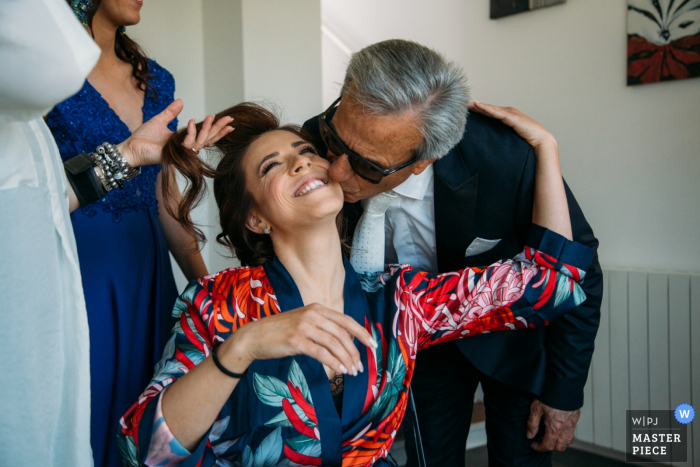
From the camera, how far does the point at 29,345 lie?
801 mm

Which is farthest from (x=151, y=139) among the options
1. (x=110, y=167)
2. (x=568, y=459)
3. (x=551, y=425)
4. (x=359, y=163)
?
(x=568, y=459)

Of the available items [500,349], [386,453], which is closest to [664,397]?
[500,349]

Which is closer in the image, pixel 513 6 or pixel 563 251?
pixel 563 251

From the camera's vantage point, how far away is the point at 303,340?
0.98 m

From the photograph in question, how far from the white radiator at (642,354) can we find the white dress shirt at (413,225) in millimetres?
1447

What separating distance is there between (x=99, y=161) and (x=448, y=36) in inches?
111

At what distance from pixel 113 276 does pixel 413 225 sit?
0.95 m

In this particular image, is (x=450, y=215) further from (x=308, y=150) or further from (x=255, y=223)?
(x=255, y=223)

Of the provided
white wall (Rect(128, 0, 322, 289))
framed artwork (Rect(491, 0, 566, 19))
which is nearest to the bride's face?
white wall (Rect(128, 0, 322, 289))

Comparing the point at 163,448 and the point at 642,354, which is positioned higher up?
the point at 163,448

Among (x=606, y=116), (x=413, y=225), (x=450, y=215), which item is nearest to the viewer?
(x=450, y=215)

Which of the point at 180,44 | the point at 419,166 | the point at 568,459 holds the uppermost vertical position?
the point at 180,44

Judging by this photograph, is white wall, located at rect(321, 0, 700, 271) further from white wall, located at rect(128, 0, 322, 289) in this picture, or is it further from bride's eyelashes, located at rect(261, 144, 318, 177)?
bride's eyelashes, located at rect(261, 144, 318, 177)

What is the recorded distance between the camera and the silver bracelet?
1.22 metres
